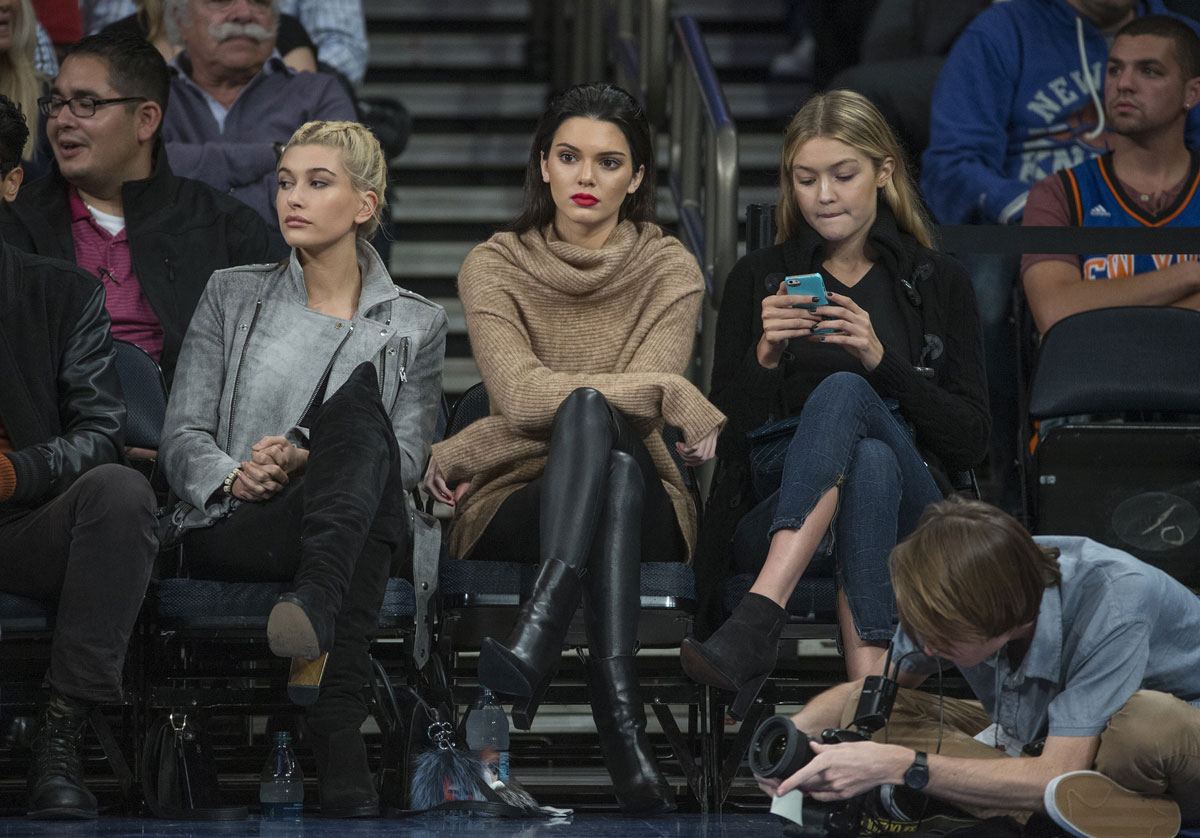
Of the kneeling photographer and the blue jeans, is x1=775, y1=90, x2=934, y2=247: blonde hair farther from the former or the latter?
the kneeling photographer

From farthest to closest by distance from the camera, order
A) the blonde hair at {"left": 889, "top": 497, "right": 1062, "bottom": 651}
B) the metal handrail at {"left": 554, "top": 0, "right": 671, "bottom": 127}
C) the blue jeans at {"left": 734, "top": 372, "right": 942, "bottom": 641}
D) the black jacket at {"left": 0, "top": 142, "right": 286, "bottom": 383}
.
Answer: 1. the metal handrail at {"left": 554, "top": 0, "right": 671, "bottom": 127}
2. the black jacket at {"left": 0, "top": 142, "right": 286, "bottom": 383}
3. the blue jeans at {"left": 734, "top": 372, "right": 942, "bottom": 641}
4. the blonde hair at {"left": 889, "top": 497, "right": 1062, "bottom": 651}

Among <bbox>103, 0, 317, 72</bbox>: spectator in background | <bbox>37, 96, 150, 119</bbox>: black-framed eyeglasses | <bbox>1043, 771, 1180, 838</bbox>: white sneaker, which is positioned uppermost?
<bbox>103, 0, 317, 72</bbox>: spectator in background

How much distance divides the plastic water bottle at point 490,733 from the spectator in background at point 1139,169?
5.90 feet

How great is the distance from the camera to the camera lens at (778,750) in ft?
7.99

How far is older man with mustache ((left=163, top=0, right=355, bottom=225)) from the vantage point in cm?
474

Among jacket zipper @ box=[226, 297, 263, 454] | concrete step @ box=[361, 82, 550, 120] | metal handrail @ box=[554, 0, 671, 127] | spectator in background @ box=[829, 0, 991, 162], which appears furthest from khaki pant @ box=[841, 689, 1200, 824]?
concrete step @ box=[361, 82, 550, 120]

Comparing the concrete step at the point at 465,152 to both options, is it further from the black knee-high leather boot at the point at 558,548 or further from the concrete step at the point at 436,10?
the black knee-high leather boot at the point at 558,548

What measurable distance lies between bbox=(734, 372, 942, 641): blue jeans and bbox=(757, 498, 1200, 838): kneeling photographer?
0.31 meters

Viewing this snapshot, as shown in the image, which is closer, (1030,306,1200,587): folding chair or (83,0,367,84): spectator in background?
(1030,306,1200,587): folding chair

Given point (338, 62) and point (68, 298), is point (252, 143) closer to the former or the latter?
point (338, 62)

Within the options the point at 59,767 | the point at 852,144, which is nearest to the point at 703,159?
the point at 852,144

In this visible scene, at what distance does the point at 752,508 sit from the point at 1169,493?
0.93 m

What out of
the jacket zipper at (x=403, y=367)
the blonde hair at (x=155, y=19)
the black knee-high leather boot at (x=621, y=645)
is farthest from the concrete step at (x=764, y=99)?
the black knee-high leather boot at (x=621, y=645)

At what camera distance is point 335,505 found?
293 cm
